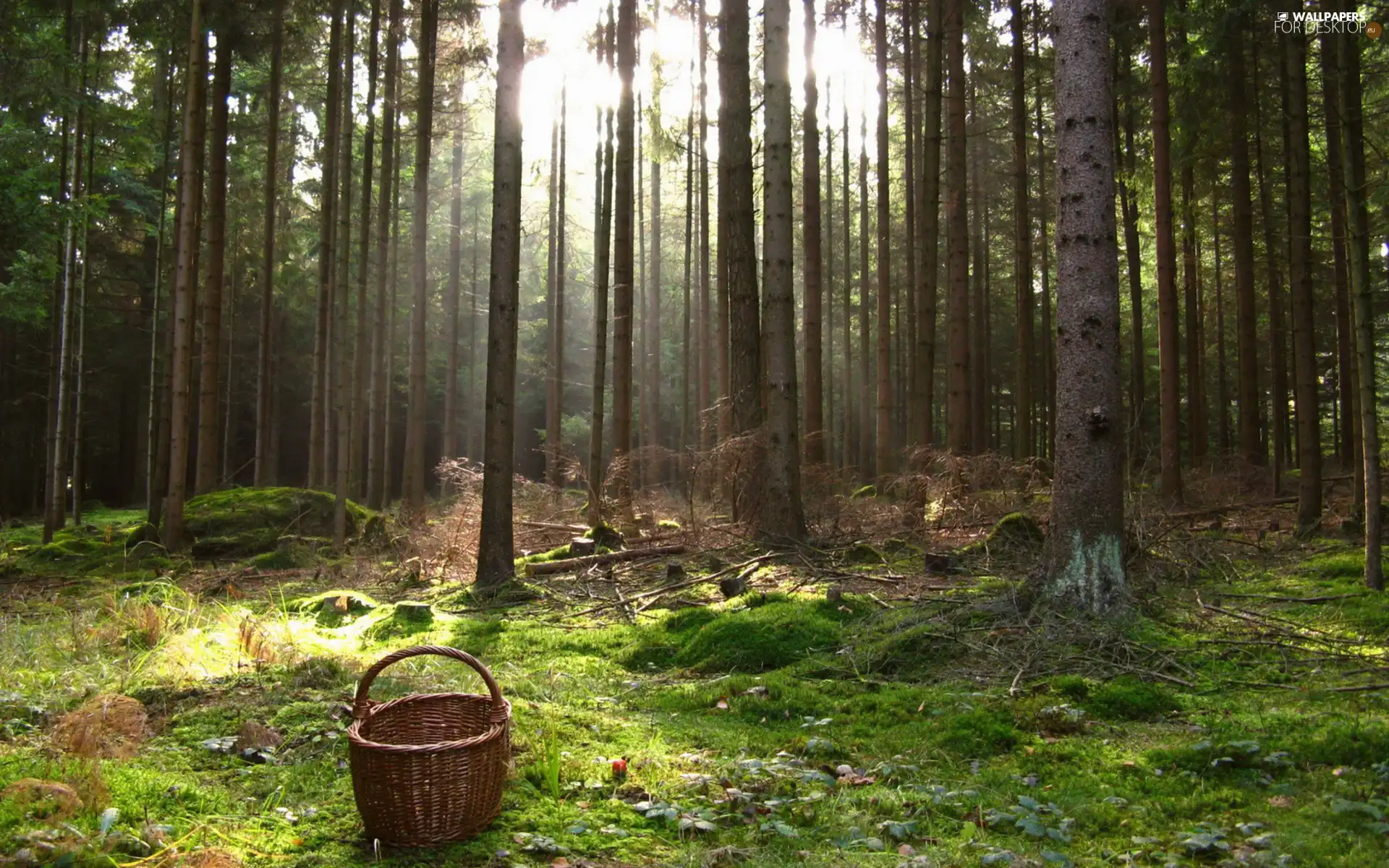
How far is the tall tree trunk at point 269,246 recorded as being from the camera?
1603cm

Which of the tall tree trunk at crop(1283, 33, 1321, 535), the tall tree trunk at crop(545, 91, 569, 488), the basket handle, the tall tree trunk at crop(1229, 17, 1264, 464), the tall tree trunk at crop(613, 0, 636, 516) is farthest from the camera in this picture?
the tall tree trunk at crop(545, 91, 569, 488)

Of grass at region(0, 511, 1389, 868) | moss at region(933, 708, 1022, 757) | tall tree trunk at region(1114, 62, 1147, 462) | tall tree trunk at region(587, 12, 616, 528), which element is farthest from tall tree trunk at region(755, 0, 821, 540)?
tall tree trunk at region(1114, 62, 1147, 462)

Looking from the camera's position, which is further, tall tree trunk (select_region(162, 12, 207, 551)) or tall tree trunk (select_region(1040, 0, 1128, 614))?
tall tree trunk (select_region(162, 12, 207, 551))

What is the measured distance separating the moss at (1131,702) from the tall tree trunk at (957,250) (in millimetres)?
9052

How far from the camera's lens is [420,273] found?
748 inches

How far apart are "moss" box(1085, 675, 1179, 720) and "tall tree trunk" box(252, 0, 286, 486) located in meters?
16.3

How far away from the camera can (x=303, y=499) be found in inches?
626

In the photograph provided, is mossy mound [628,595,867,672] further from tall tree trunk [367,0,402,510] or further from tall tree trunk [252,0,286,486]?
tall tree trunk [252,0,286,486]

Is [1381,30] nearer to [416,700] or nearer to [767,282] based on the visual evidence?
[767,282]

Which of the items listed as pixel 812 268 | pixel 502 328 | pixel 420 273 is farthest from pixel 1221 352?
pixel 502 328

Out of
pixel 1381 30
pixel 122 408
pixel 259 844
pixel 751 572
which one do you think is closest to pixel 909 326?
pixel 1381 30

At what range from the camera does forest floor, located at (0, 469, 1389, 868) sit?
335 centimetres

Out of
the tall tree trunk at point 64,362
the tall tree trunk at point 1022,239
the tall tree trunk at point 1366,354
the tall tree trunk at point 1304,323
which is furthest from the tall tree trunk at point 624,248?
the tall tree trunk at point 1366,354

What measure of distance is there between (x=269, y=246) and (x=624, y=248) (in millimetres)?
7832
